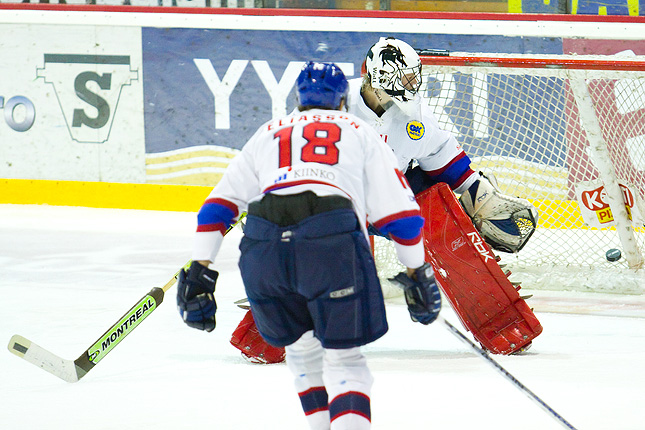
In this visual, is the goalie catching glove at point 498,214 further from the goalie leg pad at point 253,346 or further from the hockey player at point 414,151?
the goalie leg pad at point 253,346

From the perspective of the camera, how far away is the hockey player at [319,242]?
2094 mm

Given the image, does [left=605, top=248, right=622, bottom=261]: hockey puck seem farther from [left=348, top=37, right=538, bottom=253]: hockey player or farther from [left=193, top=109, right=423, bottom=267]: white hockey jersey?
[left=193, top=109, right=423, bottom=267]: white hockey jersey

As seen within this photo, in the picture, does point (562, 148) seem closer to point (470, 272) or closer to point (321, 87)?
point (470, 272)

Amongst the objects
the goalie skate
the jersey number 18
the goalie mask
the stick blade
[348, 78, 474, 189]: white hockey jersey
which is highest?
the goalie mask

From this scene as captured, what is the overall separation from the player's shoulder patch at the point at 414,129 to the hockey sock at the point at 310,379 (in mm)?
1219

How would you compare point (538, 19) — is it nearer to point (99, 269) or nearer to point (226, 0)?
point (226, 0)

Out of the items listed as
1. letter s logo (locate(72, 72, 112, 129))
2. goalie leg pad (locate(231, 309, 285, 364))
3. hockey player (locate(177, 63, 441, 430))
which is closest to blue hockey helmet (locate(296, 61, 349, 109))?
hockey player (locate(177, 63, 441, 430))

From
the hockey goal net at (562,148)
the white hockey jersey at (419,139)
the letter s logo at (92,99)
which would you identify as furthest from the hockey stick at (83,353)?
the letter s logo at (92,99)

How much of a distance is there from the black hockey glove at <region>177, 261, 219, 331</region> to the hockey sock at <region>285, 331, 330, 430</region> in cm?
21

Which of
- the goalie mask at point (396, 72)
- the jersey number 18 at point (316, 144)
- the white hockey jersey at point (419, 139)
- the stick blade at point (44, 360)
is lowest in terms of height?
the stick blade at point (44, 360)

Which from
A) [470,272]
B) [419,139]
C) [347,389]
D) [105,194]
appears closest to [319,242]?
[347,389]

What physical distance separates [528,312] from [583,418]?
2.64 ft

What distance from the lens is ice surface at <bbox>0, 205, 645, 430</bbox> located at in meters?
2.65

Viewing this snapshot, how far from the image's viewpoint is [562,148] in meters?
5.10
